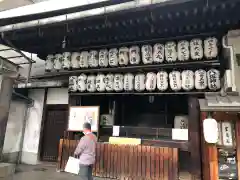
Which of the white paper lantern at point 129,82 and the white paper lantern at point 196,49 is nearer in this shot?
the white paper lantern at point 196,49

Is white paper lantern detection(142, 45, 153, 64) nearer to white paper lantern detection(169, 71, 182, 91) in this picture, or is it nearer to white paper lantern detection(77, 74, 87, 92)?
white paper lantern detection(169, 71, 182, 91)

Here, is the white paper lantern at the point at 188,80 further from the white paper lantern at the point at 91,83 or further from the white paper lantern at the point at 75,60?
the white paper lantern at the point at 75,60

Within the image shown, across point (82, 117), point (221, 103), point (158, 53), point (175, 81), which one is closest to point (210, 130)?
point (221, 103)

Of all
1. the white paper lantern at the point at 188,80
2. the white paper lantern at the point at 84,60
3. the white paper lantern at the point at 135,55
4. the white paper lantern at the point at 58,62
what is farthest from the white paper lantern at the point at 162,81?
the white paper lantern at the point at 58,62

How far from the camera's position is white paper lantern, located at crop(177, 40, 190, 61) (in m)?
8.02

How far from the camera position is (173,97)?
10.1 meters

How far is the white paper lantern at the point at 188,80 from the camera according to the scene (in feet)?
25.7

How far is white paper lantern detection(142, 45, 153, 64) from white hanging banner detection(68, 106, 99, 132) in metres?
2.98

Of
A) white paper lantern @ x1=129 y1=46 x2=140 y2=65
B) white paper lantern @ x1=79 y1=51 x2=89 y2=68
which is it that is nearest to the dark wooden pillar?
white paper lantern @ x1=129 y1=46 x2=140 y2=65

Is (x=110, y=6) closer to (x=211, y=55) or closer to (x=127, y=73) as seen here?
(x=127, y=73)

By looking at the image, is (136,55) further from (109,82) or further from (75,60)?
(75,60)

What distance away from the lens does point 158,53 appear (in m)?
8.46

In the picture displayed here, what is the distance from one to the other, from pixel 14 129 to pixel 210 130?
10654 mm

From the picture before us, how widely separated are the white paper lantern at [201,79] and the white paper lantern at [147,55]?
1979 mm
